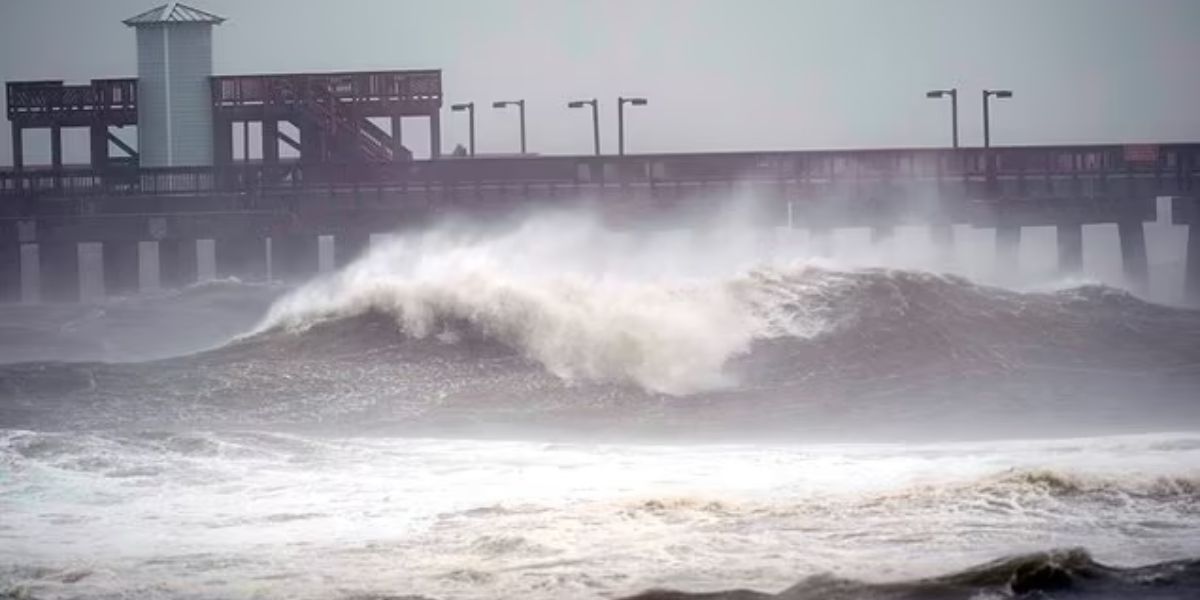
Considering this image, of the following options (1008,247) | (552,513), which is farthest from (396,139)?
(552,513)

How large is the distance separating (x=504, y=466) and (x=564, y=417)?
539 centimetres

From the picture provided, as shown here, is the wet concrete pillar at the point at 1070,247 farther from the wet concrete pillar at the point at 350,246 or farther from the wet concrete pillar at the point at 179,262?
the wet concrete pillar at the point at 179,262

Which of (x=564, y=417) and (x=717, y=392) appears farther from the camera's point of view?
(x=717, y=392)

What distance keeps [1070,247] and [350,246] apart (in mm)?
21100

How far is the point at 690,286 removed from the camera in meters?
32.8

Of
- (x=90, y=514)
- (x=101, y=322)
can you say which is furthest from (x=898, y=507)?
(x=101, y=322)

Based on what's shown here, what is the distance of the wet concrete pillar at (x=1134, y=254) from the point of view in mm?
51656

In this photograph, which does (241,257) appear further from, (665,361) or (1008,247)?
(665,361)

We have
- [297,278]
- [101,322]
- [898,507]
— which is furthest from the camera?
[297,278]

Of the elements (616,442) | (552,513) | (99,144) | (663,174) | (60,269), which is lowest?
(616,442)

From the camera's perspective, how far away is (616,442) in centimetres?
2216

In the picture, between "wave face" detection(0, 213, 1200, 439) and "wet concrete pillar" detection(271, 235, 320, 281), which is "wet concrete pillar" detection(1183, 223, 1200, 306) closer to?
"wave face" detection(0, 213, 1200, 439)

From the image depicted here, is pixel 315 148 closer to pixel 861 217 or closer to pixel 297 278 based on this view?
pixel 297 278

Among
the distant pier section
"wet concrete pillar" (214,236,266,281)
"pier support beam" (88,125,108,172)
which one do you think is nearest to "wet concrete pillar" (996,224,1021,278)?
the distant pier section
